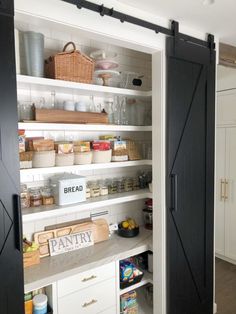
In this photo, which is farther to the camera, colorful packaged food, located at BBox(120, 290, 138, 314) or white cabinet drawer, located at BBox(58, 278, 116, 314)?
colorful packaged food, located at BBox(120, 290, 138, 314)

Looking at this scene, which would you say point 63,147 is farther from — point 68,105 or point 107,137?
point 107,137

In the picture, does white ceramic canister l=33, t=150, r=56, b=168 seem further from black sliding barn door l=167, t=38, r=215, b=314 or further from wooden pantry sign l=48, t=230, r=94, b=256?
black sliding barn door l=167, t=38, r=215, b=314

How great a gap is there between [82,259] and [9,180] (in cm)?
89

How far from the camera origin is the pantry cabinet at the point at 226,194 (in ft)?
11.5

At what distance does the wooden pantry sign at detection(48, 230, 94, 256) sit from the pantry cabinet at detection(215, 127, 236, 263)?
221 cm

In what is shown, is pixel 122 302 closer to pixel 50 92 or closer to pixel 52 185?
pixel 52 185

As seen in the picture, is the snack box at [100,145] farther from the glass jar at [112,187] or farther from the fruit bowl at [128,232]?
the fruit bowl at [128,232]

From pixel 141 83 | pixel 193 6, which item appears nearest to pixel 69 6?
pixel 193 6

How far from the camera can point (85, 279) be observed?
1.87m

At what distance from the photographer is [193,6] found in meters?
1.79

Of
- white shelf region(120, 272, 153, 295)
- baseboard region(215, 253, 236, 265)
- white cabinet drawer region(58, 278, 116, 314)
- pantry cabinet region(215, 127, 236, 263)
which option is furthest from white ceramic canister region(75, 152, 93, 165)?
baseboard region(215, 253, 236, 265)

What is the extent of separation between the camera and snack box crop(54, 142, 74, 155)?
1857 millimetres

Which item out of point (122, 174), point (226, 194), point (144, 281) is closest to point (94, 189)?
point (122, 174)

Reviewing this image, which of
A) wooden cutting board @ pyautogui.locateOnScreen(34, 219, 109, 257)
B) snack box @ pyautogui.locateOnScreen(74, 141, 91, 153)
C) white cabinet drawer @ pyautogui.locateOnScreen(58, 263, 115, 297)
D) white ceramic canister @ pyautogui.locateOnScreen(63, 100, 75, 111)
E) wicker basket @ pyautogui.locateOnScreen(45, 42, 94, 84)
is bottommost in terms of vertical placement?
white cabinet drawer @ pyautogui.locateOnScreen(58, 263, 115, 297)
